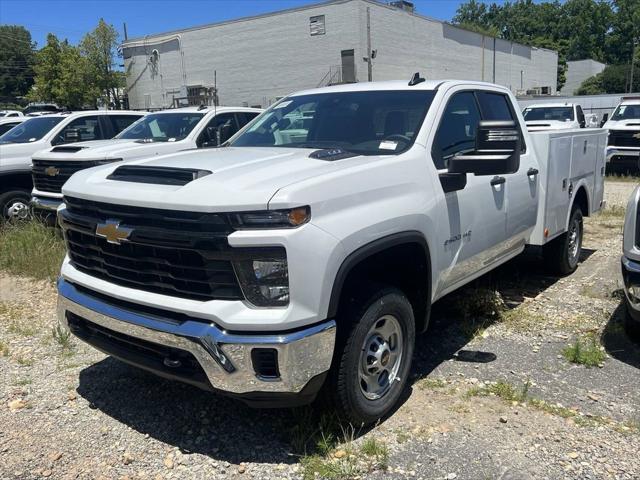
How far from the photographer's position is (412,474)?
3.08 meters

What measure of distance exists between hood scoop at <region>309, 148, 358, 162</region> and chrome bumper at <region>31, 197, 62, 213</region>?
556 cm

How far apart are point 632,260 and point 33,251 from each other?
651 cm

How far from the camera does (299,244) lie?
2.78 metres

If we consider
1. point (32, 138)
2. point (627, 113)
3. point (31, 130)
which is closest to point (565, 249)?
point (32, 138)

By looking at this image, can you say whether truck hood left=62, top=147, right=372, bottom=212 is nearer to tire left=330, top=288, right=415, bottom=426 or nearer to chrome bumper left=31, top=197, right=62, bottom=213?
tire left=330, top=288, right=415, bottom=426

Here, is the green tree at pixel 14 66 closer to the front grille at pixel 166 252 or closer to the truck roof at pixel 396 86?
the truck roof at pixel 396 86

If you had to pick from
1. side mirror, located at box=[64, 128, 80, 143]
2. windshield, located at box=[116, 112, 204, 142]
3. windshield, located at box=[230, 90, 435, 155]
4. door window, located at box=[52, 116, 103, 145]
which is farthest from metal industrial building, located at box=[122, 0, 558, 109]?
windshield, located at box=[230, 90, 435, 155]

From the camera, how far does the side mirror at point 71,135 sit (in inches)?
384

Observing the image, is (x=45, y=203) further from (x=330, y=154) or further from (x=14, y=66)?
(x=14, y=66)

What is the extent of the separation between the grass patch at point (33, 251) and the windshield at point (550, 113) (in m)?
14.5

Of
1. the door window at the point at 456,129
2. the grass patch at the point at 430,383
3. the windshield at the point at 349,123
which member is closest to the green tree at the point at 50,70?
the windshield at the point at 349,123

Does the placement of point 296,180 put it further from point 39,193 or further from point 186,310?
point 39,193

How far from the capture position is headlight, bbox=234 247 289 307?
9.08 feet

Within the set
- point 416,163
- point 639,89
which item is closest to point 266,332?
point 416,163
